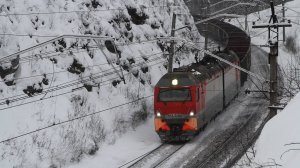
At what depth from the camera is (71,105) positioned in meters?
21.5

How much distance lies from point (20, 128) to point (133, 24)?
15.5m

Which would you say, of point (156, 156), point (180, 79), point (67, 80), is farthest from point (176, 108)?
point (67, 80)

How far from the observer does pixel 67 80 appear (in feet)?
74.1

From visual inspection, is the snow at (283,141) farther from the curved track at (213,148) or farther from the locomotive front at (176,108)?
the locomotive front at (176,108)

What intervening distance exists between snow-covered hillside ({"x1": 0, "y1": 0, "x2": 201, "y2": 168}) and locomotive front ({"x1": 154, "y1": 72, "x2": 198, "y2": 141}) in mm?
2540

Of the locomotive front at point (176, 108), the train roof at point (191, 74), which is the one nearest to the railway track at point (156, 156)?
the locomotive front at point (176, 108)

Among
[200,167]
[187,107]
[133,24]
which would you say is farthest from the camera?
[133,24]

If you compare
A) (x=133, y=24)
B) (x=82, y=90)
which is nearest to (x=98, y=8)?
(x=133, y=24)

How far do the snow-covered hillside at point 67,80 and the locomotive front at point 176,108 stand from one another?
2.54 m

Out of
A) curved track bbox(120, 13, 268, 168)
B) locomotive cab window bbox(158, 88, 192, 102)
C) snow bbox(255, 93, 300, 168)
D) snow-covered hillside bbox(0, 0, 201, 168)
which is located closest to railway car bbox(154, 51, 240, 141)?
locomotive cab window bbox(158, 88, 192, 102)

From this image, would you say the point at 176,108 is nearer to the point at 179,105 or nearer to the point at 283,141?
the point at 179,105

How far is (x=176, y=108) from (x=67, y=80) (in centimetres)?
574

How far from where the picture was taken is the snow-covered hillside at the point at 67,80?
721 inches

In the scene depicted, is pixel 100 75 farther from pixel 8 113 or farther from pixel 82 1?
pixel 8 113
